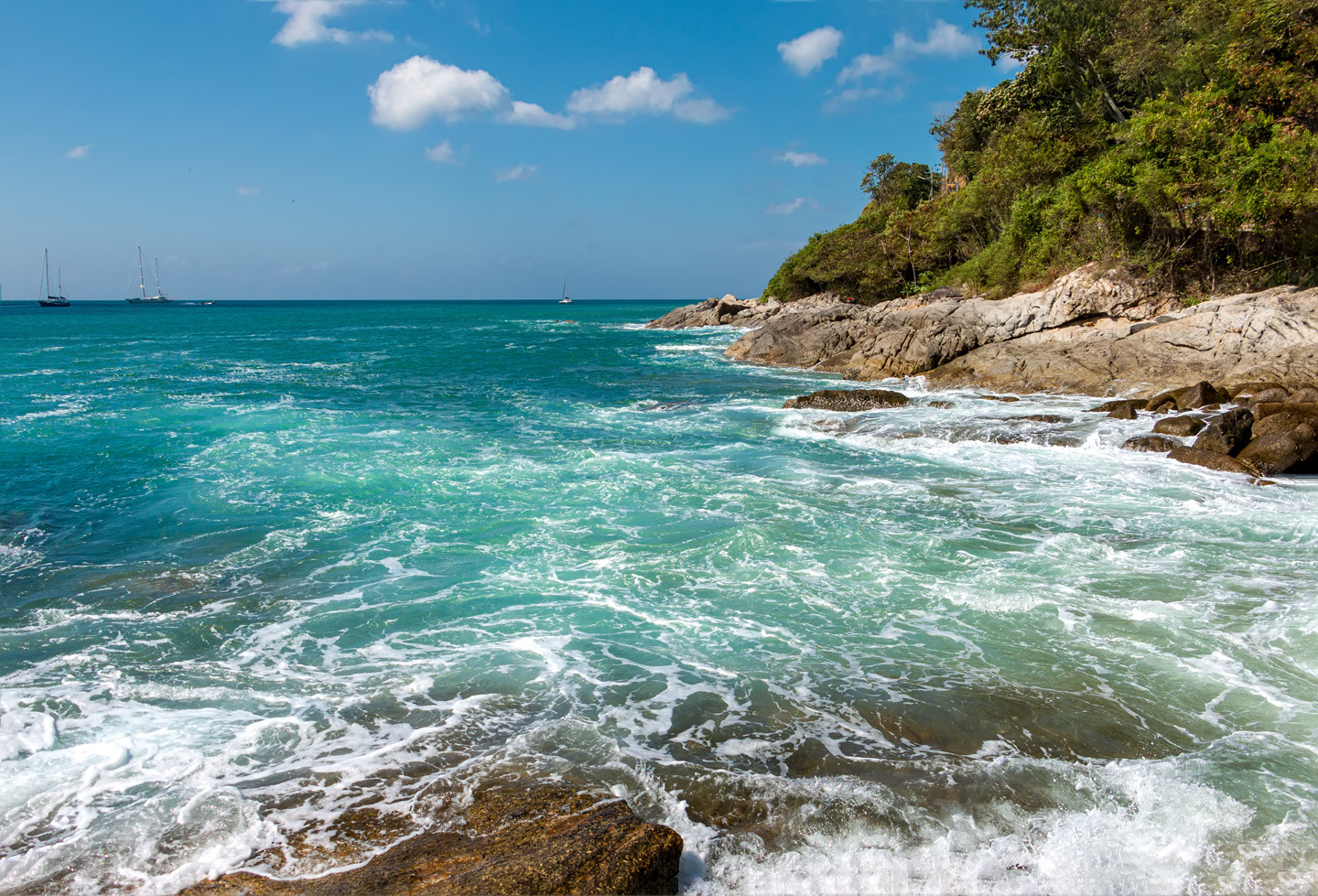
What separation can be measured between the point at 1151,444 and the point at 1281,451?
2.16 m

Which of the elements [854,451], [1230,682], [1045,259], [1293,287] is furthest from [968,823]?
[1045,259]

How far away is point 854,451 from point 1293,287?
14909 millimetres

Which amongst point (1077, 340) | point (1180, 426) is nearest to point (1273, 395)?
point (1180, 426)

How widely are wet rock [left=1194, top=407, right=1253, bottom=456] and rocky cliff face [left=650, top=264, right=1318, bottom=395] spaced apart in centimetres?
498

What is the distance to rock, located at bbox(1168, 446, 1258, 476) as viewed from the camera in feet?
46.0

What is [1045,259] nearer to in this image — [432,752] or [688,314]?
[432,752]

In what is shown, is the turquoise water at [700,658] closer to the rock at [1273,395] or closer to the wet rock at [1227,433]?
the wet rock at [1227,433]

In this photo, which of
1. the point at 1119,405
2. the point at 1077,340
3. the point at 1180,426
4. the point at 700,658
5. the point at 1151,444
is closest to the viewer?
the point at 700,658

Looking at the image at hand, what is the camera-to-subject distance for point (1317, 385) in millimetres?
17438

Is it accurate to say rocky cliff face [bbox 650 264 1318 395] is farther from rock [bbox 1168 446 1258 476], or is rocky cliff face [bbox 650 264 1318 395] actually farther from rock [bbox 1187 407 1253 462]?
rock [bbox 1168 446 1258 476]

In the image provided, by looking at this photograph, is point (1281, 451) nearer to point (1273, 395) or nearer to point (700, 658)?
point (1273, 395)

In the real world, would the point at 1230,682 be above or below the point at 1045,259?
below

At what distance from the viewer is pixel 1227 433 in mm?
14680

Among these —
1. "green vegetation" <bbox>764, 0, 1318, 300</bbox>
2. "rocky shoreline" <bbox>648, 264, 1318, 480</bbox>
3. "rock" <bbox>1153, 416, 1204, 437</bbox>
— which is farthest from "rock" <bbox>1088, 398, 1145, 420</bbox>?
"green vegetation" <bbox>764, 0, 1318, 300</bbox>
